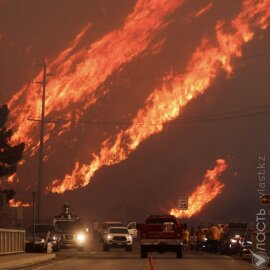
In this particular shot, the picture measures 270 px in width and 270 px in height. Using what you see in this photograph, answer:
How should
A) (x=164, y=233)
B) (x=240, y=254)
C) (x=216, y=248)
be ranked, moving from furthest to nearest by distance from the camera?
(x=216, y=248) < (x=240, y=254) < (x=164, y=233)

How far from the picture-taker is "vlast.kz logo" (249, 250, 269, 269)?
41062 millimetres

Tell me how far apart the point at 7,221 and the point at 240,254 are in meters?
41.8

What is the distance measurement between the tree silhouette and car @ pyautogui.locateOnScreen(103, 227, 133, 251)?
31.7 metres

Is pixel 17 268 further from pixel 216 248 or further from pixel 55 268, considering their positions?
pixel 216 248

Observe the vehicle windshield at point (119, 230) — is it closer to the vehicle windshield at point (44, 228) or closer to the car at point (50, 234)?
the car at point (50, 234)

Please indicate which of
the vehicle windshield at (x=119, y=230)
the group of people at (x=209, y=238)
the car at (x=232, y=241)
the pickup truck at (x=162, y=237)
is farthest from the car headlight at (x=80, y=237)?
the pickup truck at (x=162, y=237)

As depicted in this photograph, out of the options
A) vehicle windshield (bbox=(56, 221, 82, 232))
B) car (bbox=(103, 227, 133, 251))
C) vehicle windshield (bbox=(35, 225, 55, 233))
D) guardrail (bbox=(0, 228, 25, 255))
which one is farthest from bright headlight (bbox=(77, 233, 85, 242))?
guardrail (bbox=(0, 228, 25, 255))

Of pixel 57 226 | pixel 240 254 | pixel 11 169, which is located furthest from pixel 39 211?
pixel 240 254

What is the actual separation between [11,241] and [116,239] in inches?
762

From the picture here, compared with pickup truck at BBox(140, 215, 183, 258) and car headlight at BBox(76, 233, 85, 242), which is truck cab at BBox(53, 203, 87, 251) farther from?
pickup truck at BBox(140, 215, 183, 258)

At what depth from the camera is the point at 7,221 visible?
93125mm

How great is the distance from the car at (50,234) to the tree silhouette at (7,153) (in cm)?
3244

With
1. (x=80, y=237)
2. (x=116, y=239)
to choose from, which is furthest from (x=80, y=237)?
(x=116, y=239)

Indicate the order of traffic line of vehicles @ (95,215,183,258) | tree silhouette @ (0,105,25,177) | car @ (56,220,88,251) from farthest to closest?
tree silhouette @ (0,105,25,177)
car @ (56,220,88,251)
traffic line of vehicles @ (95,215,183,258)
